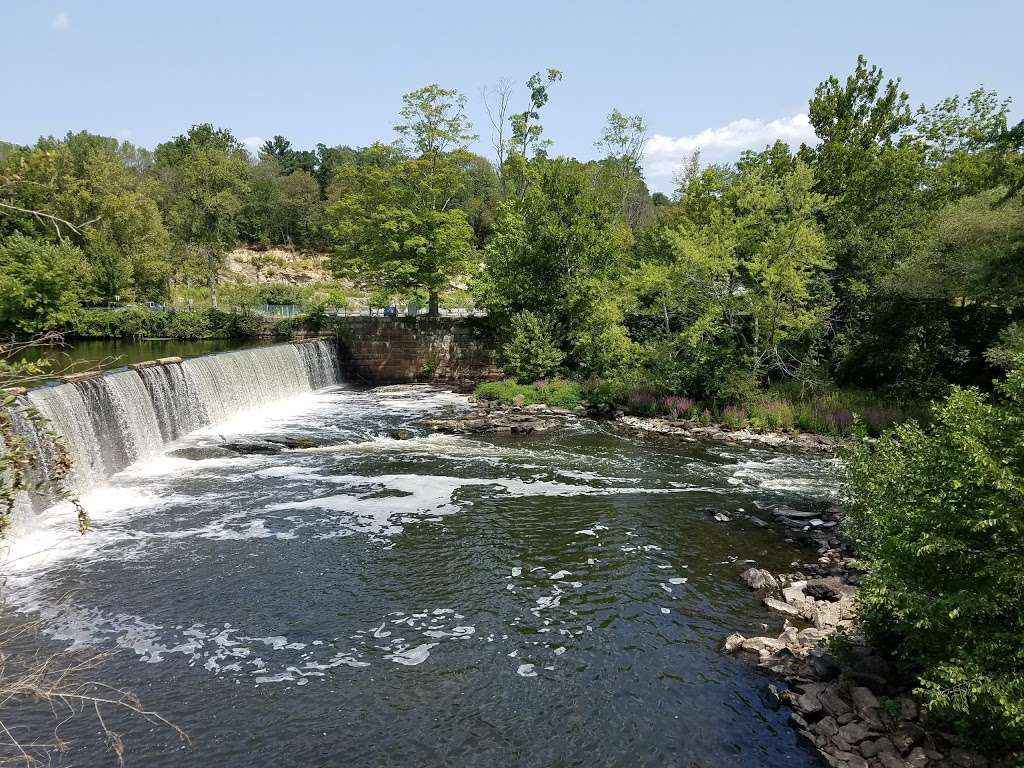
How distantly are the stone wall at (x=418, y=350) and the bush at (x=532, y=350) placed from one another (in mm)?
5133

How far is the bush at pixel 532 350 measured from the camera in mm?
29797

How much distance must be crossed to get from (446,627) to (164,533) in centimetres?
720

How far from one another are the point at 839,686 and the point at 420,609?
6.32m

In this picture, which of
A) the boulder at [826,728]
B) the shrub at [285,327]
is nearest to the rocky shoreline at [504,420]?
the boulder at [826,728]

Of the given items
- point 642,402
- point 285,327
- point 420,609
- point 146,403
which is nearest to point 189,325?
point 285,327

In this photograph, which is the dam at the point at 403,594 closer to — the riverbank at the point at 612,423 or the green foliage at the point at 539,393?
the riverbank at the point at 612,423

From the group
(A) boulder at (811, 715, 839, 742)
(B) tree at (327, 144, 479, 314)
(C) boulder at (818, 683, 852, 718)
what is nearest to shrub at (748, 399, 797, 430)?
(C) boulder at (818, 683, 852, 718)

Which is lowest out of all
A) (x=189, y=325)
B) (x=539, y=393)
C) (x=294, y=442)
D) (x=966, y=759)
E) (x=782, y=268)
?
(x=966, y=759)

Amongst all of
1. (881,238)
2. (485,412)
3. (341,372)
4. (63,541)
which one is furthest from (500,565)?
(341,372)

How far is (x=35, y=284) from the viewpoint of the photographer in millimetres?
36750

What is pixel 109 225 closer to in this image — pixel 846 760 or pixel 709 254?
pixel 709 254

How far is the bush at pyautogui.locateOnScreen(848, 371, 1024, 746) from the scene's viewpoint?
6.18 meters

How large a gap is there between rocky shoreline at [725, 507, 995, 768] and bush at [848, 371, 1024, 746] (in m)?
0.39

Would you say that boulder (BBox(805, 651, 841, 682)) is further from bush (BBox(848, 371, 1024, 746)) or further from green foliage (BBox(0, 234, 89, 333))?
green foliage (BBox(0, 234, 89, 333))
